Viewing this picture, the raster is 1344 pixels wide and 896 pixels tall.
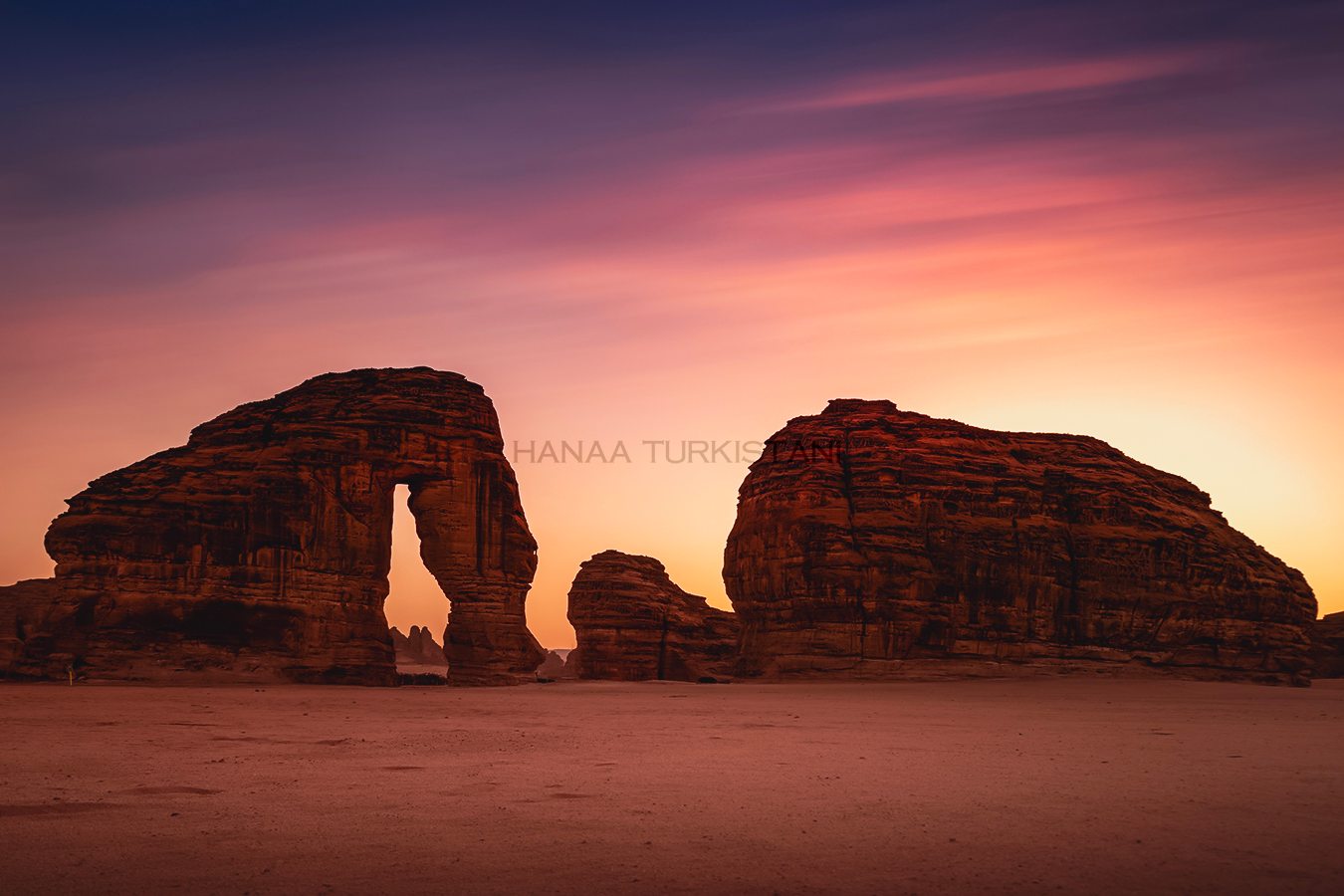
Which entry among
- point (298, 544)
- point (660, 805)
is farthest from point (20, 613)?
point (660, 805)

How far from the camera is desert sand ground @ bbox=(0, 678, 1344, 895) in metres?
8.01

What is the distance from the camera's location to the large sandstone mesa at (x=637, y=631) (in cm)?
6519

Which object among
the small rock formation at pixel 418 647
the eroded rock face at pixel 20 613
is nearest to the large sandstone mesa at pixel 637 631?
the eroded rock face at pixel 20 613

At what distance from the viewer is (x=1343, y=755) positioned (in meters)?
16.3

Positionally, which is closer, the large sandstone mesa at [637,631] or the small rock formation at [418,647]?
the large sandstone mesa at [637,631]

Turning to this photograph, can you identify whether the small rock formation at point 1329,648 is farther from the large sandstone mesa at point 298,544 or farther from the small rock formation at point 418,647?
the small rock formation at point 418,647

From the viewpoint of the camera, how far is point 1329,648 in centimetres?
6806

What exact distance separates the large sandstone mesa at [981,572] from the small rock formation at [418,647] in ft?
337

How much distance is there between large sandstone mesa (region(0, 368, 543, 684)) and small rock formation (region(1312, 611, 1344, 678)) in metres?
51.0

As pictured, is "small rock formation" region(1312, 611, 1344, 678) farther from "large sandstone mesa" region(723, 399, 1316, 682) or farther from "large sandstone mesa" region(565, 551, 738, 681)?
"large sandstone mesa" region(565, 551, 738, 681)

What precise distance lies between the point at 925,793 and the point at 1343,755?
28.8ft

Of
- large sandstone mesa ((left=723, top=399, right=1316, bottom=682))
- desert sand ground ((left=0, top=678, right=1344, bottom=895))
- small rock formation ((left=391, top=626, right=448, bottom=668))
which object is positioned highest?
large sandstone mesa ((left=723, top=399, right=1316, bottom=682))

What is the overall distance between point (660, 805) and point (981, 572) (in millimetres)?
41697

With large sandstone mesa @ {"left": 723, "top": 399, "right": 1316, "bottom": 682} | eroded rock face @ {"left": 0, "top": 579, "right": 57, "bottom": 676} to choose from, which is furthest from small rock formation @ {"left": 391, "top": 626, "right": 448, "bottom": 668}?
large sandstone mesa @ {"left": 723, "top": 399, "right": 1316, "bottom": 682}
